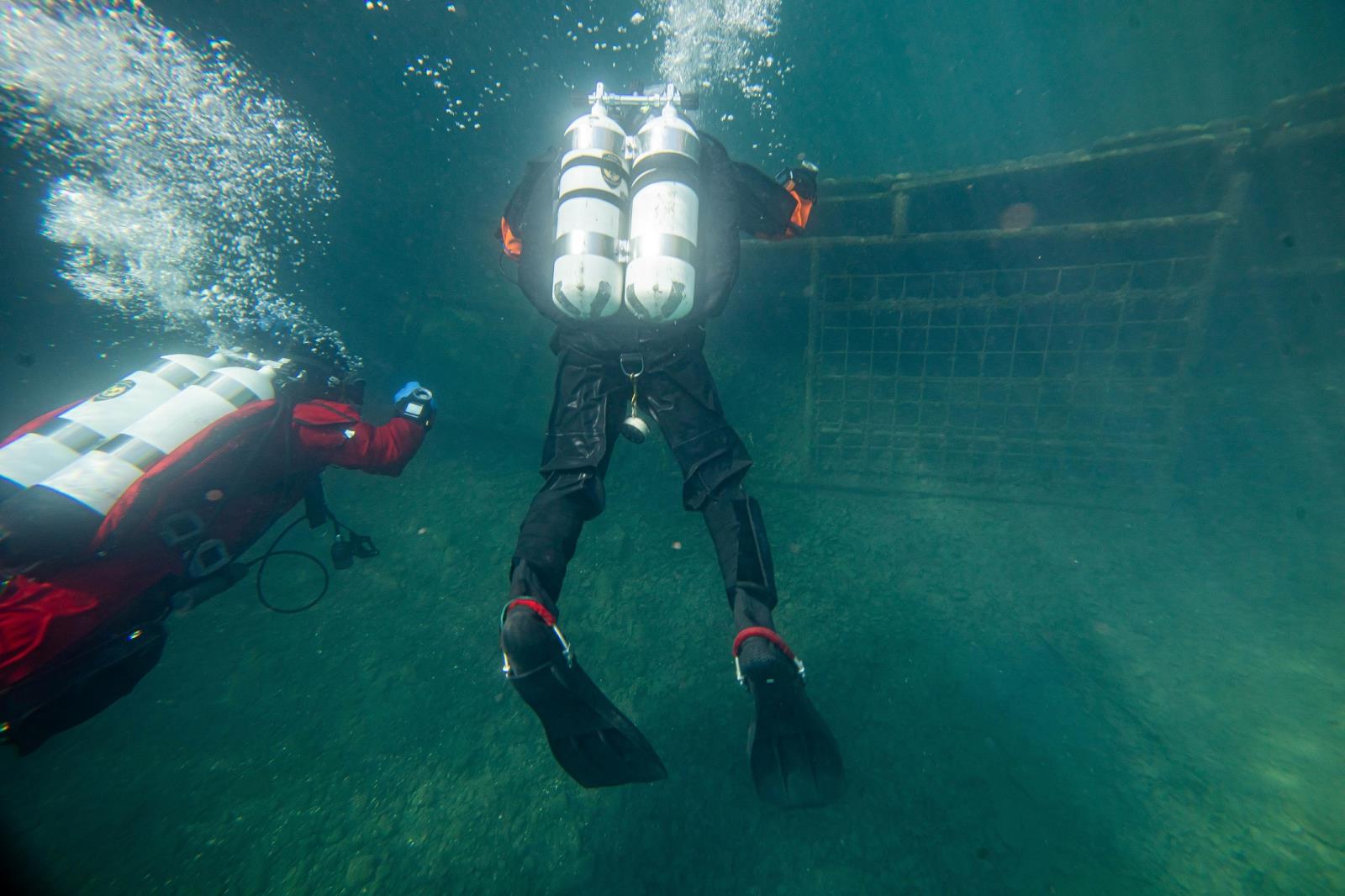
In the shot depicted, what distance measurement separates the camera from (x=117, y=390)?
354 centimetres

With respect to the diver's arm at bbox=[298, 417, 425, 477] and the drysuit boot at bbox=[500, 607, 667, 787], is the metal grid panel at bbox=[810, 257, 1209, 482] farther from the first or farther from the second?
the diver's arm at bbox=[298, 417, 425, 477]

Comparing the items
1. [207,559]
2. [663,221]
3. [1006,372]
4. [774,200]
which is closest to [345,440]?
[207,559]

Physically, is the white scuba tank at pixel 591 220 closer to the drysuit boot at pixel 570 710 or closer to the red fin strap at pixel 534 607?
the red fin strap at pixel 534 607

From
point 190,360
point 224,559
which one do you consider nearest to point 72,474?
point 224,559

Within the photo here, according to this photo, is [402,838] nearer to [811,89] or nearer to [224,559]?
[224,559]

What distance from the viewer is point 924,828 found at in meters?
2.47

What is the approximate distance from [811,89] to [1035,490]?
44.6 feet

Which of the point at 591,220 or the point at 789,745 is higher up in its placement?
the point at 591,220

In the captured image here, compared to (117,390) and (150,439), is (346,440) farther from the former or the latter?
(117,390)

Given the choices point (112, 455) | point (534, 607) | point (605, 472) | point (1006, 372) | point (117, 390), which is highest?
point (117, 390)

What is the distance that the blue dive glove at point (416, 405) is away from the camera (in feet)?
13.5

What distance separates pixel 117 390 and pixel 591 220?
387 centimetres

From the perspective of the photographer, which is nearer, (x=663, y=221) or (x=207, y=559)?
(x=663, y=221)

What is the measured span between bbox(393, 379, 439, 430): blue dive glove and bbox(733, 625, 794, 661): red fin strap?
10.6 ft
